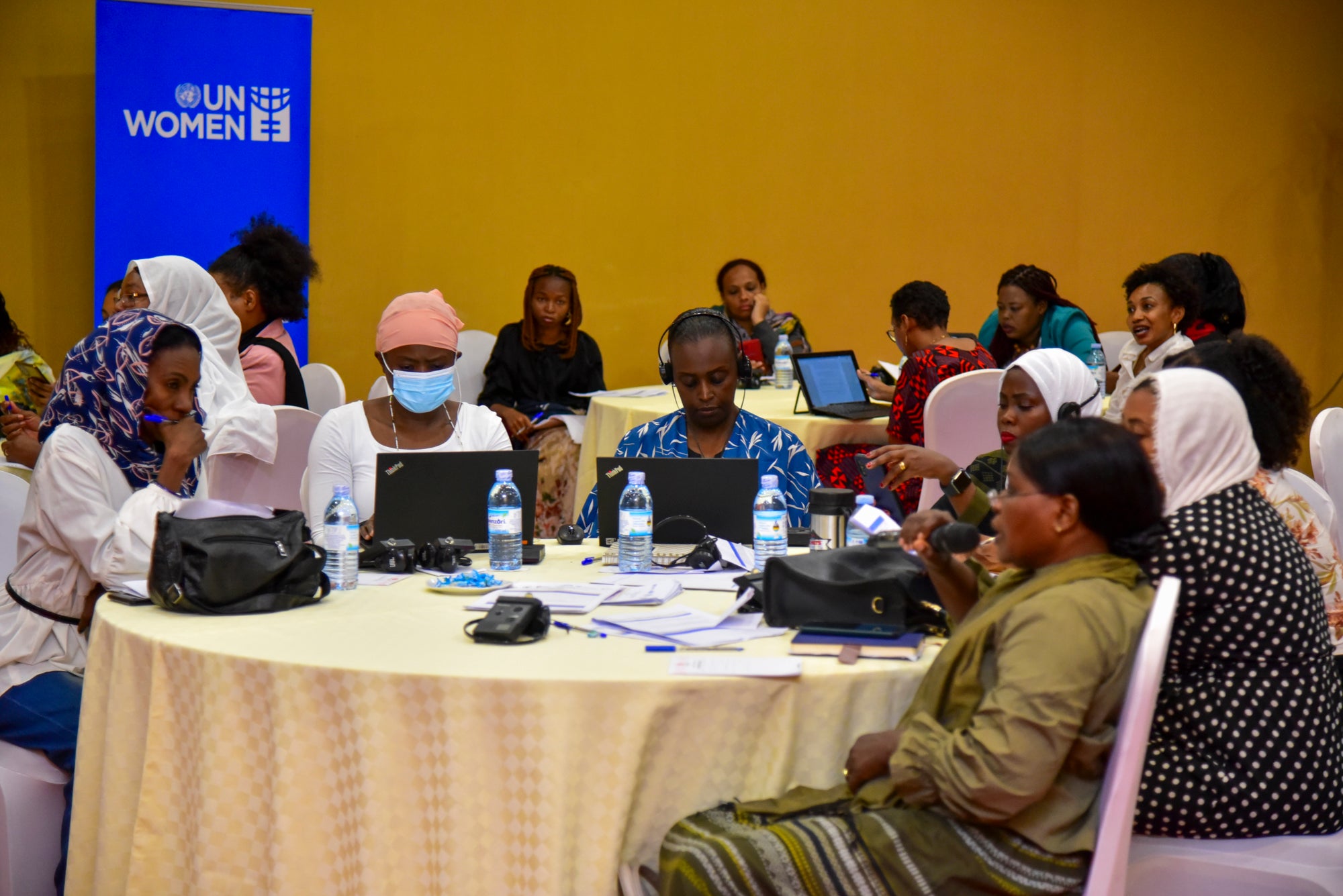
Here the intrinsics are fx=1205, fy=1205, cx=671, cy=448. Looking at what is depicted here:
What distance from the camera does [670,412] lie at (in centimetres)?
→ 498

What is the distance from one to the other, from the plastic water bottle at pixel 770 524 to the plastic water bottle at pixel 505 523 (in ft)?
1.94

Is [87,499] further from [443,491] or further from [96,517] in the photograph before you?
[443,491]

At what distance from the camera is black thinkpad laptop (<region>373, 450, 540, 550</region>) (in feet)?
9.98

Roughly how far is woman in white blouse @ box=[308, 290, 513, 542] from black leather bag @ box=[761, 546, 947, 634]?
63.7 inches

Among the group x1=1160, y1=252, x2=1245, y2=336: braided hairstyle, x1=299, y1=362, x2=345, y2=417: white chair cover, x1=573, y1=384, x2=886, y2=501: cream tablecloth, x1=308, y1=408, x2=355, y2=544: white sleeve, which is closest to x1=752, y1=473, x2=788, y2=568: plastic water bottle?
Result: x1=308, y1=408, x2=355, y2=544: white sleeve

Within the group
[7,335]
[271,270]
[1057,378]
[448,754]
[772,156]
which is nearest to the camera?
[448,754]

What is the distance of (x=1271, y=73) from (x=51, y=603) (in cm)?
884

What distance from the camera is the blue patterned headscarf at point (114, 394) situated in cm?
295

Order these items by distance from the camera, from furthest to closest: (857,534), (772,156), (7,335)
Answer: (772,156), (7,335), (857,534)

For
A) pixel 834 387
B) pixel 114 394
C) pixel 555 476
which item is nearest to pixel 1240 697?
pixel 114 394

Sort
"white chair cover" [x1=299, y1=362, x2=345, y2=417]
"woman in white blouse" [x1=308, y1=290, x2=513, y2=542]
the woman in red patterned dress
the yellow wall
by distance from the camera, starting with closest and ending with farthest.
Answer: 1. "woman in white blouse" [x1=308, y1=290, x2=513, y2=542]
2. the woman in red patterned dress
3. "white chair cover" [x1=299, y1=362, x2=345, y2=417]
4. the yellow wall

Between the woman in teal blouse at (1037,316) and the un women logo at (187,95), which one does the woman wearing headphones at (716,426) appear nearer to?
the woman in teal blouse at (1037,316)

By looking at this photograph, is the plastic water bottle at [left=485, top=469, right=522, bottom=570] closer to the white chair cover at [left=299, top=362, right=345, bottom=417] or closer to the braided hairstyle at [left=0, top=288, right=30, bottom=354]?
the white chair cover at [left=299, top=362, right=345, bottom=417]

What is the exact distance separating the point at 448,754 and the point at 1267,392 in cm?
198
